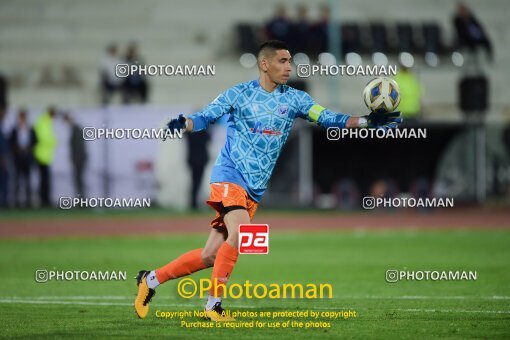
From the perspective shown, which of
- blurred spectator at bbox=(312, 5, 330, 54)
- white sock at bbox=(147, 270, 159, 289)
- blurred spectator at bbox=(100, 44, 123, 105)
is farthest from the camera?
blurred spectator at bbox=(312, 5, 330, 54)

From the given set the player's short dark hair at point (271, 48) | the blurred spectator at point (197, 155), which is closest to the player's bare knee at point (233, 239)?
the player's short dark hair at point (271, 48)

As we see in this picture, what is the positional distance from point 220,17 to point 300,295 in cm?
1969

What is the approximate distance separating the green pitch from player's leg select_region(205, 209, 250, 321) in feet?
1.20

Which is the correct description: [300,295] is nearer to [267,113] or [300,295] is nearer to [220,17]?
[267,113]

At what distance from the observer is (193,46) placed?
100 feet

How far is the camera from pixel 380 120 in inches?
369

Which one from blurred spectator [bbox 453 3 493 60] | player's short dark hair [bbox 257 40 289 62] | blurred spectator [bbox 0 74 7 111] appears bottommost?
player's short dark hair [bbox 257 40 289 62]

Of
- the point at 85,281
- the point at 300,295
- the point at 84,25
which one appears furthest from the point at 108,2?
the point at 300,295

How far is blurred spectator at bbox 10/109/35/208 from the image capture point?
2559 centimetres

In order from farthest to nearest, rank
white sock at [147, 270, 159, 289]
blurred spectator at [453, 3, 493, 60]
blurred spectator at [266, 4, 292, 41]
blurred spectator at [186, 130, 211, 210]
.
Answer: blurred spectator at [266, 4, 292, 41] < blurred spectator at [453, 3, 493, 60] < blurred spectator at [186, 130, 211, 210] < white sock at [147, 270, 159, 289]

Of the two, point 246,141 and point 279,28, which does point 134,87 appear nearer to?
point 279,28

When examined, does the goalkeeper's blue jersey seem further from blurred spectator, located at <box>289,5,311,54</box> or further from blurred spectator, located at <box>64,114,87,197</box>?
blurred spectator, located at <box>289,5,311,54</box>

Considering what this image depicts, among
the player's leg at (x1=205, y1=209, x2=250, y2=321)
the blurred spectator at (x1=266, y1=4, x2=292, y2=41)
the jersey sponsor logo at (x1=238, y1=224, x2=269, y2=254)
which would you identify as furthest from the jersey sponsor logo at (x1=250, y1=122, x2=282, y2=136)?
the blurred spectator at (x1=266, y1=4, x2=292, y2=41)

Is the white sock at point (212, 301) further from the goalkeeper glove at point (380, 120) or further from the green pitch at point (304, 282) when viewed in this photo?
the goalkeeper glove at point (380, 120)
